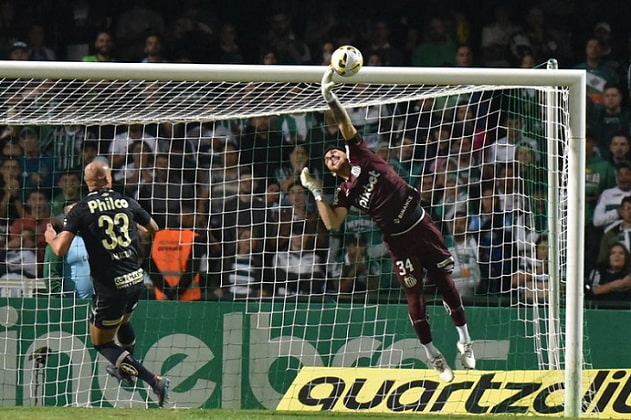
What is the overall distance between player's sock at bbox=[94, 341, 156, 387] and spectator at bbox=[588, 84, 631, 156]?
6.12m

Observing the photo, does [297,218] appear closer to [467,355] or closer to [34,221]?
[467,355]

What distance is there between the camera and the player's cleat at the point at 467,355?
1036 cm

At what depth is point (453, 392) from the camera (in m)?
10.8

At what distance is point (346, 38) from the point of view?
1507 centimetres

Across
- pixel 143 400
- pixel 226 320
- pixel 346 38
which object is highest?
pixel 346 38

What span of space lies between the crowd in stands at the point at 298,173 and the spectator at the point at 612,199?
2 centimetres

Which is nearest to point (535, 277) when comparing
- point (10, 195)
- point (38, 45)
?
point (10, 195)

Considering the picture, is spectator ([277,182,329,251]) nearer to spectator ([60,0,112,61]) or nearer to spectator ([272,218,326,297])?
spectator ([272,218,326,297])

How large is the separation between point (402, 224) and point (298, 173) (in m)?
2.16

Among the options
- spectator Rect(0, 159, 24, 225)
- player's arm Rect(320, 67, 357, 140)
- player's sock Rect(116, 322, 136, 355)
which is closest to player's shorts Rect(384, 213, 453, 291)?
player's arm Rect(320, 67, 357, 140)

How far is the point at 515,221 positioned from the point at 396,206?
2.07 metres

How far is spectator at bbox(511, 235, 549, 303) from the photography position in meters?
10.8

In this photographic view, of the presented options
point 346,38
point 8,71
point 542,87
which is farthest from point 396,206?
point 346,38

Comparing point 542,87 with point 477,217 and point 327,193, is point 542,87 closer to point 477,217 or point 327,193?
point 477,217
